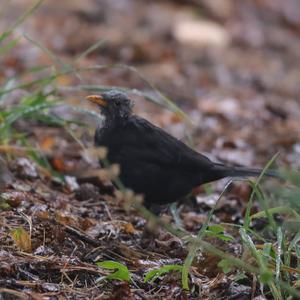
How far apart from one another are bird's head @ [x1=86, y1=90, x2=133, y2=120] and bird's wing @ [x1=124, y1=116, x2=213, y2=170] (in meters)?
0.22

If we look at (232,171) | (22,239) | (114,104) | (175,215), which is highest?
(114,104)

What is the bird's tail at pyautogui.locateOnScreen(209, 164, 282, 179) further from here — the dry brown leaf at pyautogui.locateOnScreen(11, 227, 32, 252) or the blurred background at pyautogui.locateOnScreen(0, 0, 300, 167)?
the blurred background at pyautogui.locateOnScreen(0, 0, 300, 167)

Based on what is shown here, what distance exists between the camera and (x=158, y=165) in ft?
13.2

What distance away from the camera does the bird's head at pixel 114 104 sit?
4.24m

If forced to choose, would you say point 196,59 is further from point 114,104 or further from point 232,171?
point 232,171

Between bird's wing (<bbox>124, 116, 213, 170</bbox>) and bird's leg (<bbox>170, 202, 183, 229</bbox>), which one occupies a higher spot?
bird's wing (<bbox>124, 116, 213, 170</bbox>)

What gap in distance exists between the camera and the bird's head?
4.24 m

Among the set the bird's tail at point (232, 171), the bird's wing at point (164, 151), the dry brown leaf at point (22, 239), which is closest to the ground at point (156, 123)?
the dry brown leaf at point (22, 239)

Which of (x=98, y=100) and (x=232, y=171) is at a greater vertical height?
(x=98, y=100)

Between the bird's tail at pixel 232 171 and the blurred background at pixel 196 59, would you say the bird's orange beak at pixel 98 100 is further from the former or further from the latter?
the blurred background at pixel 196 59

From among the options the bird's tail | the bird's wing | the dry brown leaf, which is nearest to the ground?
the dry brown leaf

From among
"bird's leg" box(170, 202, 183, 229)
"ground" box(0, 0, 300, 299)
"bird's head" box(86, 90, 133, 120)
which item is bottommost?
"bird's leg" box(170, 202, 183, 229)

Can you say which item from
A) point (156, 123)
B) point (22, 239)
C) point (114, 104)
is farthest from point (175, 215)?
point (156, 123)

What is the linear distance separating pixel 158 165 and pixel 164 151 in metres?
0.08
